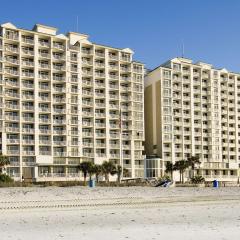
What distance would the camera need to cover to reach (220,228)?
73.2 ft

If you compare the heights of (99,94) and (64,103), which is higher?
(99,94)

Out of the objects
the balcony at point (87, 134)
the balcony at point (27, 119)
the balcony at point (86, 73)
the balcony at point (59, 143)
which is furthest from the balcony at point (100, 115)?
the balcony at point (27, 119)

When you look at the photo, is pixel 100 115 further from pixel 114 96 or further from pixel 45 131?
pixel 45 131

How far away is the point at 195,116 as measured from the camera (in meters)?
131

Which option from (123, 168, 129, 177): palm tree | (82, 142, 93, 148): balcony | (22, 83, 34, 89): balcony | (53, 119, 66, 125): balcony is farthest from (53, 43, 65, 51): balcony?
(123, 168, 129, 177): palm tree

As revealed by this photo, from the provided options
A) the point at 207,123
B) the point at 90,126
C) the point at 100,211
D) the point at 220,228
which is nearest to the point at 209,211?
the point at 100,211

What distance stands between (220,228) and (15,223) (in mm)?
10277

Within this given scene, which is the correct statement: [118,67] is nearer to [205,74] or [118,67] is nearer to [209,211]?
[205,74]

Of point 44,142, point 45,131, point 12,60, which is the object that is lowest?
point 44,142

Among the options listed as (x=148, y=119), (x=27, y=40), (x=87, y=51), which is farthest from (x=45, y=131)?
(x=148, y=119)

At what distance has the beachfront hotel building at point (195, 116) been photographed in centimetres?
12519

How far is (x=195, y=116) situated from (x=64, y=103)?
4008 cm

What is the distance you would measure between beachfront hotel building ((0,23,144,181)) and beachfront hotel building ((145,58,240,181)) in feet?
23.7

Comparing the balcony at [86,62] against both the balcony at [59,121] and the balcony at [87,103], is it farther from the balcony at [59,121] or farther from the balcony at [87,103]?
the balcony at [59,121]
